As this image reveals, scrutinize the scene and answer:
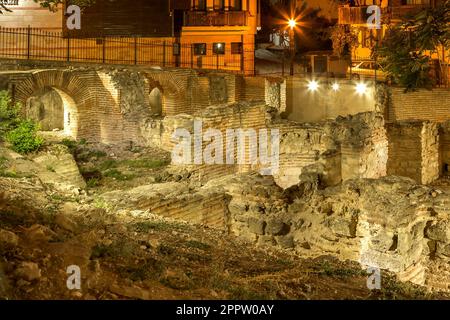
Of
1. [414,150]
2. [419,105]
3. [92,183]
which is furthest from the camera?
[419,105]

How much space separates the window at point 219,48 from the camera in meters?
28.8

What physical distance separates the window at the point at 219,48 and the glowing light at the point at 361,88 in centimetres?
731

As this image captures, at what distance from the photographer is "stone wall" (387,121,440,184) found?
18.4 m

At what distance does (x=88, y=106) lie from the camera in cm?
1747

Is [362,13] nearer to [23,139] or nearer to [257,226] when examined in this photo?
[23,139]

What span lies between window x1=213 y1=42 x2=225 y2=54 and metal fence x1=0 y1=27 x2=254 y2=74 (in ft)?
0.11

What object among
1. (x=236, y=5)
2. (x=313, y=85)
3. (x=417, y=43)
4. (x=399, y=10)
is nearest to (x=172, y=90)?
(x=313, y=85)

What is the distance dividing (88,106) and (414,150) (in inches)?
384

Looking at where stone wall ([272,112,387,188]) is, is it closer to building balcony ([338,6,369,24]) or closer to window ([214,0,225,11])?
window ([214,0,225,11])

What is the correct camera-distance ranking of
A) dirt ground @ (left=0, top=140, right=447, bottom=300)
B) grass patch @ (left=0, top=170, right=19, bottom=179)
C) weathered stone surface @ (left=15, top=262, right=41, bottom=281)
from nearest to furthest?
weathered stone surface @ (left=15, top=262, right=41, bottom=281) < dirt ground @ (left=0, top=140, right=447, bottom=300) < grass patch @ (left=0, top=170, right=19, bottom=179)

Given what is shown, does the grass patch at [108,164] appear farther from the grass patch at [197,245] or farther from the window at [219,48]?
the window at [219,48]

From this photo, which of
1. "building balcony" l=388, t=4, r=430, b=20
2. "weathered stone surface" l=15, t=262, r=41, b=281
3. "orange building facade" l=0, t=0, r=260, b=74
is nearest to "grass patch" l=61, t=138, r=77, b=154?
"orange building facade" l=0, t=0, r=260, b=74

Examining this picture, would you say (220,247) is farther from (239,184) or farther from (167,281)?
(239,184)
